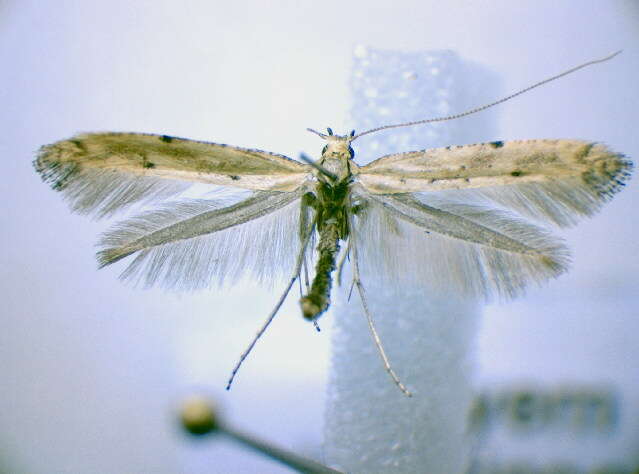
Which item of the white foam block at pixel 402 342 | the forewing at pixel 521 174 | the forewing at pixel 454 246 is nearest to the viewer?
the forewing at pixel 521 174

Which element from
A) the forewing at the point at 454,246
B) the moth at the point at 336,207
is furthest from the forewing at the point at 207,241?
the forewing at the point at 454,246

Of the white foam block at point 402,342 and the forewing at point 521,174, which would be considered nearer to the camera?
the forewing at point 521,174

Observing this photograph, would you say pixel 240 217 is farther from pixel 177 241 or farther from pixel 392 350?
pixel 392 350

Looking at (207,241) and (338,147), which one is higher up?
(338,147)

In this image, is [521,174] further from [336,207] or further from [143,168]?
[143,168]

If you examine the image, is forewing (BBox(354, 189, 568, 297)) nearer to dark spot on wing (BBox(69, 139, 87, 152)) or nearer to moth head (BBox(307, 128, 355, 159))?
moth head (BBox(307, 128, 355, 159))

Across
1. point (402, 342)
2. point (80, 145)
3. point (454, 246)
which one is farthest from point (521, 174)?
point (80, 145)

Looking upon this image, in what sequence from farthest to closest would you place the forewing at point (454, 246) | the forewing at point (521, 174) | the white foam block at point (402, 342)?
1. the white foam block at point (402, 342)
2. the forewing at point (454, 246)
3. the forewing at point (521, 174)

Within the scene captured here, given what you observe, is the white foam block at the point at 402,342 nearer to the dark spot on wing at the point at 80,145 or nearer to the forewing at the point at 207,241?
the forewing at the point at 207,241
